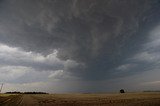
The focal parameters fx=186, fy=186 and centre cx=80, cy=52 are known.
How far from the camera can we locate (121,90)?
138500 millimetres

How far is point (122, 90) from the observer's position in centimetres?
13800

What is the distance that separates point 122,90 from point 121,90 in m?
0.81
